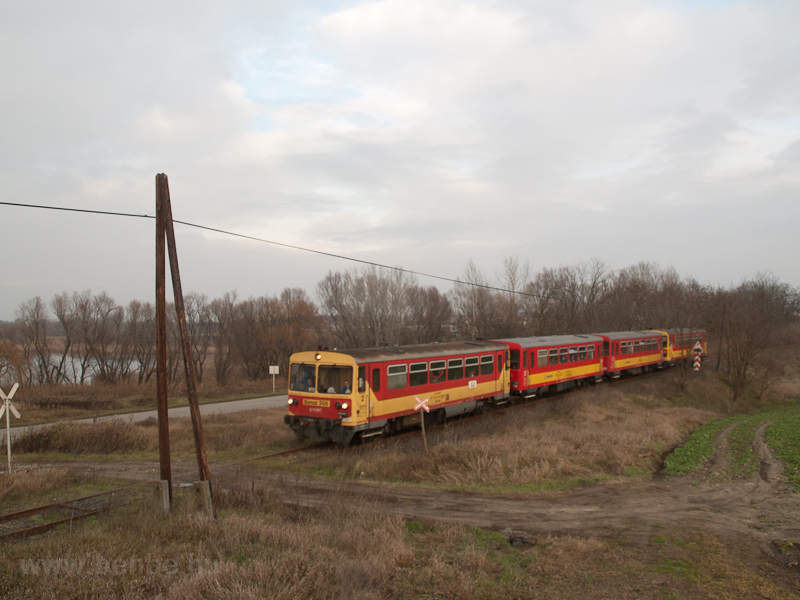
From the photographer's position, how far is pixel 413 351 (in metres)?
16.0

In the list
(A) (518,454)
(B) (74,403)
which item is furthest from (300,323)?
(A) (518,454)

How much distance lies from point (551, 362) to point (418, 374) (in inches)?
396

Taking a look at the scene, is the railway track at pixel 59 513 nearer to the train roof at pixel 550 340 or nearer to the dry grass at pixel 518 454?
the dry grass at pixel 518 454

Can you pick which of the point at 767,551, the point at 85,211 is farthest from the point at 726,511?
the point at 85,211

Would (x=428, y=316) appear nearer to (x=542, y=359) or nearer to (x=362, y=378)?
(x=542, y=359)

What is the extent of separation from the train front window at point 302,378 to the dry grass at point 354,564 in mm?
6387

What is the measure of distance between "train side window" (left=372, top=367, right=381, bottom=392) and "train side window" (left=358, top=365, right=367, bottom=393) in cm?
39

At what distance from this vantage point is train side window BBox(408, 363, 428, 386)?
15547 mm

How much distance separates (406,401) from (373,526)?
25.1 ft

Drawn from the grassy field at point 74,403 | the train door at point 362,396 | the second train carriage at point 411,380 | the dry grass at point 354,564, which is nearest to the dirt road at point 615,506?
Result: the dry grass at point 354,564

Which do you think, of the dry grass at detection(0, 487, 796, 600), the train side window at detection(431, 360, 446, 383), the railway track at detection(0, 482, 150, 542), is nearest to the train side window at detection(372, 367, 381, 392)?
the train side window at detection(431, 360, 446, 383)

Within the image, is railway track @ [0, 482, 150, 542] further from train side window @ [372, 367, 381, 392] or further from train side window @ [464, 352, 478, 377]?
train side window @ [464, 352, 478, 377]

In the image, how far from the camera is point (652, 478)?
11617 mm

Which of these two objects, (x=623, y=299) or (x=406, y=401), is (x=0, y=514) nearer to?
(x=406, y=401)
